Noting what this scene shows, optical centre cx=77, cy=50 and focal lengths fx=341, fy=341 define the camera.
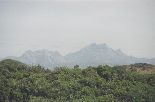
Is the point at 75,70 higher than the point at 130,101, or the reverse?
the point at 75,70

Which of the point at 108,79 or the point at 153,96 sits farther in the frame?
the point at 108,79

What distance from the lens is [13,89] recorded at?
1645 centimetres

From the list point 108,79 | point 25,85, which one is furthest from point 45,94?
point 108,79

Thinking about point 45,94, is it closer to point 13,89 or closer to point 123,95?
point 13,89

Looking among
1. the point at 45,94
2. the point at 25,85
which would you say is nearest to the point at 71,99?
the point at 45,94

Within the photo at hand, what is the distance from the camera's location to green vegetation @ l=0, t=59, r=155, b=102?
15359mm

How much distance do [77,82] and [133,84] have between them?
9.48ft

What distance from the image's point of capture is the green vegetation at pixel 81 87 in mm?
15359

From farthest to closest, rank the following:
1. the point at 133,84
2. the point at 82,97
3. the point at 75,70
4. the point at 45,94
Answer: the point at 75,70 < the point at 133,84 < the point at 45,94 < the point at 82,97

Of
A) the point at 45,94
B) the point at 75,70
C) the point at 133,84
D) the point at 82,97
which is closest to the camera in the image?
the point at 82,97

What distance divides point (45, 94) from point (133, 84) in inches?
178

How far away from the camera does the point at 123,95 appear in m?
15.4

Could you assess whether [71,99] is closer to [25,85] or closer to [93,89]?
[93,89]

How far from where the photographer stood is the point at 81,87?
16422mm
